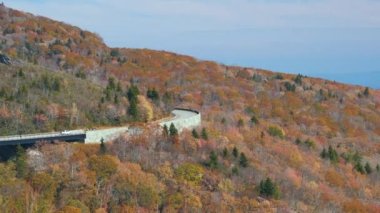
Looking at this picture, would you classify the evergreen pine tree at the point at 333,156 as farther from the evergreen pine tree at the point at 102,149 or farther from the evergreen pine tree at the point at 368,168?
the evergreen pine tree at the point at 102,149

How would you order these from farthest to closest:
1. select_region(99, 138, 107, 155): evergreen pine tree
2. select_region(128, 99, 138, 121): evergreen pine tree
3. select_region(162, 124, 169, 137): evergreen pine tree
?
select_region(128, 99, 138, 121): evergreen pine tree, select_region(162, 124, 169, 137): evergreen pine tree, select_region(99, 138, 107, 155): evergreen pine tree

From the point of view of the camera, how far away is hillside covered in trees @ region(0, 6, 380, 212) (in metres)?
54.6

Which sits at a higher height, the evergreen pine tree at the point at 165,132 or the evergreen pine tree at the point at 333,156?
the evergreen pine tree at the point at 165,132

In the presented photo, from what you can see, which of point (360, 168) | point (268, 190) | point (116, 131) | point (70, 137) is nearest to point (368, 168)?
point (360, 168)

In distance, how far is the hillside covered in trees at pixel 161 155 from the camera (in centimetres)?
5456

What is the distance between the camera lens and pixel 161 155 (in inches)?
2472

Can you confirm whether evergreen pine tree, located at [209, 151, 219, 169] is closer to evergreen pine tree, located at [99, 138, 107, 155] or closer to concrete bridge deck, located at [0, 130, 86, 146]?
evergreen pine tree, located at [99, 138, 107, 155]

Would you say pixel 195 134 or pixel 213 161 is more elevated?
pixel 195 134

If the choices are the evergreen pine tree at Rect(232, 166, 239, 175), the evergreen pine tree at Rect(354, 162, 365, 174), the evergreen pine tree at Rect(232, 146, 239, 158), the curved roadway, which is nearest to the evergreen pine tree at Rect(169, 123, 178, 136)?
the curved roadway

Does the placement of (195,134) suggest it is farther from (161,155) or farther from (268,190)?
(268,190)

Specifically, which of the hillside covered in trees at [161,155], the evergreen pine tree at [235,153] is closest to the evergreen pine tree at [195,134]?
the hillside covered in trees at [161,155]

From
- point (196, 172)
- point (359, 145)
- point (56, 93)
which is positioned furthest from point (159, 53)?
point (196, 172)

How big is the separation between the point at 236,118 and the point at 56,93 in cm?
3307

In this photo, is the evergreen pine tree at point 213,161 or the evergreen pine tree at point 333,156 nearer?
the evergreen pine tree at point 213,161
